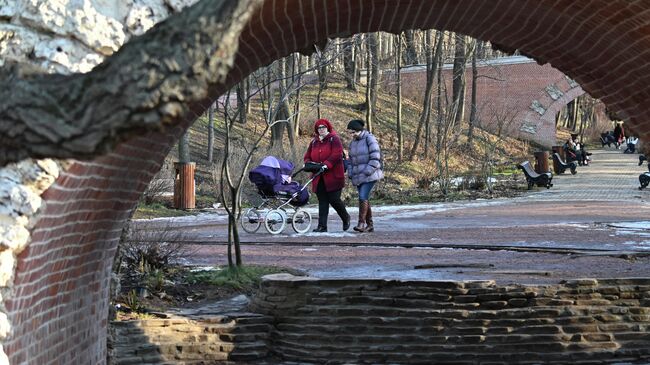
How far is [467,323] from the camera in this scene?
9125mm

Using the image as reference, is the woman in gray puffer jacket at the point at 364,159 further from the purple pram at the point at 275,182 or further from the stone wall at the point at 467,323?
the stone wall at the point at 467,323

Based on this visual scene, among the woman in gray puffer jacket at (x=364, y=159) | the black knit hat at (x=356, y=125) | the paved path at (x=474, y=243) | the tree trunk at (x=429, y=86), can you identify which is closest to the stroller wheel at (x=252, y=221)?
the paved path at (x=474, y=243)

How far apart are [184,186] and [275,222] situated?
5.86 metres

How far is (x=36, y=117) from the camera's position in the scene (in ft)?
10.7

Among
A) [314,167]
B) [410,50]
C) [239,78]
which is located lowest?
[314,167]

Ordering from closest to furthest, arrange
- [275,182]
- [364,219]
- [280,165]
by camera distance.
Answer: [364,219] < [275,182] < [280,165]

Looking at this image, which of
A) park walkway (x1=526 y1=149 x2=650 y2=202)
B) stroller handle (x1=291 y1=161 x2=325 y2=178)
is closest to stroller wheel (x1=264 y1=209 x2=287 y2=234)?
stroller handle (x1=291 y1=161 x2=325 y2=178)

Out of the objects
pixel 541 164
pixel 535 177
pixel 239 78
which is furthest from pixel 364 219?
pixel 541 164

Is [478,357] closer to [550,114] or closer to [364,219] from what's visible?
[364,219]

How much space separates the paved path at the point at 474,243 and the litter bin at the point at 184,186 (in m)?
1.50

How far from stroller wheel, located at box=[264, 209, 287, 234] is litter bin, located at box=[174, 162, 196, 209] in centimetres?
539

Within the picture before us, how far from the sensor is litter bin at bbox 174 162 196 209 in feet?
74.5

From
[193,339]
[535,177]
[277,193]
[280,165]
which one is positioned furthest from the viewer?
[535,177]

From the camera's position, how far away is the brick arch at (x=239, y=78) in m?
5.18
